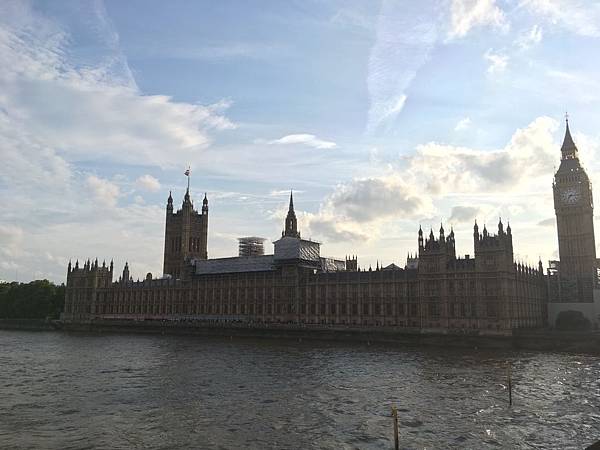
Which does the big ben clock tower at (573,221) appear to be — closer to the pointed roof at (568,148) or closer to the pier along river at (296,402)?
the pointed roof at (568,148)

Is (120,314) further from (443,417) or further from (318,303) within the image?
(443,417)

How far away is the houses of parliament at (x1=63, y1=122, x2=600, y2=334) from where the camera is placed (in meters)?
106

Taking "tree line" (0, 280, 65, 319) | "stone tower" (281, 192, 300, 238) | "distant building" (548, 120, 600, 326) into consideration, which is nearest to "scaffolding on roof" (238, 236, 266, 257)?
"stone tower" (281, 192, 300, 238)

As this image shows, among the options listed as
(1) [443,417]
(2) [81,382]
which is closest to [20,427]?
(2) [81,382]

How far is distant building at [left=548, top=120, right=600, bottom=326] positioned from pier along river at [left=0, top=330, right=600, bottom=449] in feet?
165

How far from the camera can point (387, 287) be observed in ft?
395

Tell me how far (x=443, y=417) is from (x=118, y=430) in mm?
22944

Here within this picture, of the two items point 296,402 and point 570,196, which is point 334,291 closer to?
point 570,196

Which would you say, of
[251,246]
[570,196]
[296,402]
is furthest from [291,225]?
[296,402]

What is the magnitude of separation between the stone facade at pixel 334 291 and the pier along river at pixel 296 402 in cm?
2724

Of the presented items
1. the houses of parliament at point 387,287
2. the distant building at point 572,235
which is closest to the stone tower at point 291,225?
the houses of parliament at point 387,287

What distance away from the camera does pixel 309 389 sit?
52531 millimetres

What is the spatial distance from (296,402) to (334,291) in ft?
276

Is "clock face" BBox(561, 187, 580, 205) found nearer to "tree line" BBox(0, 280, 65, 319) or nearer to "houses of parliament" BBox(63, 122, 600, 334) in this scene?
"houses of parliament" BBox(63, 122, 600, 334)
